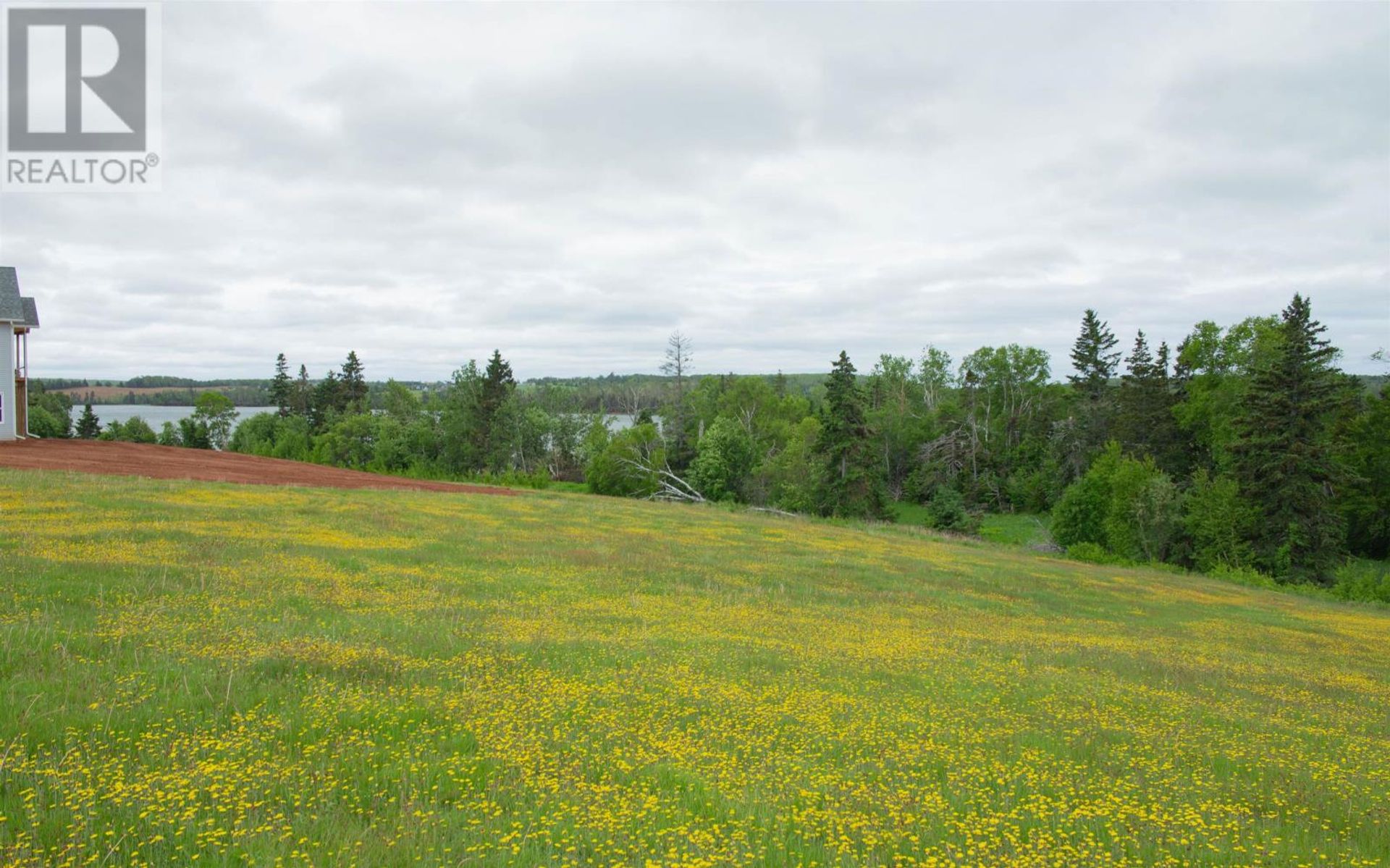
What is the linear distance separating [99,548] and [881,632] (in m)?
16.2

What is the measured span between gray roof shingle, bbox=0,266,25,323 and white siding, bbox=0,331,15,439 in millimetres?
523

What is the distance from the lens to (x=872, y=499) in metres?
67.0

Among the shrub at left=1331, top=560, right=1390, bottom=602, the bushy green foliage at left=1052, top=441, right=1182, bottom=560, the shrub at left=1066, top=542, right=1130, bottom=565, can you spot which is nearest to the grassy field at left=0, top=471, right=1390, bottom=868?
the shrub at left=1331, top=560, right=1390, bottom=602

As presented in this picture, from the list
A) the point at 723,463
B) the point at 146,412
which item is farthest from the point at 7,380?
the point at 146,412

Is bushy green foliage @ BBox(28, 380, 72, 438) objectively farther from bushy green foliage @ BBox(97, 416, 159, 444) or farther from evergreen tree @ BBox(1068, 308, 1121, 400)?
evergreen tree @ BBox(1068, 308, 1121, 400)

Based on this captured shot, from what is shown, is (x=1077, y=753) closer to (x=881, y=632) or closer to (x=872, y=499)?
(x=881, y=632)

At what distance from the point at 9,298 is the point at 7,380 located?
4.99 metres

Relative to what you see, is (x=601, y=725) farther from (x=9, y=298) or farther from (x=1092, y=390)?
(x=1092, y=390)

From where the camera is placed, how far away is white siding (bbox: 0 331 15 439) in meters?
42.6

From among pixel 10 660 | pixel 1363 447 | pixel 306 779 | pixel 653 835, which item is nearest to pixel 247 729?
pixel 306 779

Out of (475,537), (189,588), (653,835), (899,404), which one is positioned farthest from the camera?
(899,404)

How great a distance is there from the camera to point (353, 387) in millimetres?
105500

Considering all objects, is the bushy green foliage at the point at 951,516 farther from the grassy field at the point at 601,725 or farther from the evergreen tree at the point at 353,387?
the evergreen tree at the point at 353,387

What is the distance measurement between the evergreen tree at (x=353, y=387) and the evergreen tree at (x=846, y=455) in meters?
69.0
